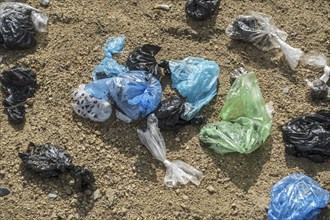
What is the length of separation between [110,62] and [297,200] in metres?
1.83

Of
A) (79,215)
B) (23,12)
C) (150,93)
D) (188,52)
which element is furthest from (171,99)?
(23,12)

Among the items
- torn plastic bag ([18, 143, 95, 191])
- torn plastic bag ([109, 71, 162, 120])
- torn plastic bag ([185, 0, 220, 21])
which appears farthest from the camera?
torn plastic bag ([185, 0, 220, 21])

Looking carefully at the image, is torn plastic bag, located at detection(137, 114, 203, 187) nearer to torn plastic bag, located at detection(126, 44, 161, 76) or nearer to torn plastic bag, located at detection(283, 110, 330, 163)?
torn plastic bag, located at detection(126, 44, 161, 76)

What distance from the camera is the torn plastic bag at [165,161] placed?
4578 millimetres

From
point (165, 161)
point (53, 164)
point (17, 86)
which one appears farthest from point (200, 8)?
point (53, 164)

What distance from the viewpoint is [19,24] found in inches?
205

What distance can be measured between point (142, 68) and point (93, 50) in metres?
0.50

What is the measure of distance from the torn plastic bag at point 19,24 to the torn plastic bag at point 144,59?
839 mm

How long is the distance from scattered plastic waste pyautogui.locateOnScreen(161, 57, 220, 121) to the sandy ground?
0.09 metres

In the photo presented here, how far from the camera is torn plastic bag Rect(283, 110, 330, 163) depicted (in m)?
4.61

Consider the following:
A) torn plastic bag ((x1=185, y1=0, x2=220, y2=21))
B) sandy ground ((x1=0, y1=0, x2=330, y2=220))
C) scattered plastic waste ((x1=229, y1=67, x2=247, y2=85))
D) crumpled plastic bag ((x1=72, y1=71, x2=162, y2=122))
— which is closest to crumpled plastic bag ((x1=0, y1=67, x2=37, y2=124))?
sandy ground ((x1=0, y1=0, x2=330, y2=220))

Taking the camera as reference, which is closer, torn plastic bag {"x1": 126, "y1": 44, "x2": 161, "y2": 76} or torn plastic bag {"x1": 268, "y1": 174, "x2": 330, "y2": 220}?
torn plastic bag {"x1": 268, "y1": 174, "x2": 330, "y2": 220}

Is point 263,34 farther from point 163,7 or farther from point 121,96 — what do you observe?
point 121,96

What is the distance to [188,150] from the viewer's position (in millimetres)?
4723
